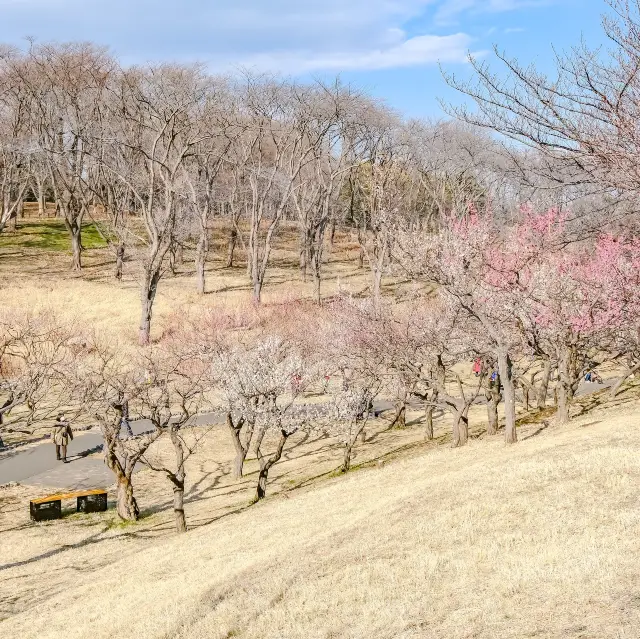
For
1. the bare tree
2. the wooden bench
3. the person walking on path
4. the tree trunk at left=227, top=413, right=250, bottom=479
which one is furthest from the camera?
the bare tree

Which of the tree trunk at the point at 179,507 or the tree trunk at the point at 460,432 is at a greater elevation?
the tree trunk at the point at 460,432

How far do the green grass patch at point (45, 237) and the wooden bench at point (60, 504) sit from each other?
116 feet

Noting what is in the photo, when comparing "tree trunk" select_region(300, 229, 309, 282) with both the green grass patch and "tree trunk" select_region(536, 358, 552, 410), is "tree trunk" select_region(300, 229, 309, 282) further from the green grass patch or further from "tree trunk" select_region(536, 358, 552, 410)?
"tree trunk" select_region(536, 358, 552, 410)

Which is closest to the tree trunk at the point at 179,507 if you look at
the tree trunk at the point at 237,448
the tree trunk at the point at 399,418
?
the tree trunk at the point at 237,448

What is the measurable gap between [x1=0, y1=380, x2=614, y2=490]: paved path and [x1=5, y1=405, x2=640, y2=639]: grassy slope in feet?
19.1

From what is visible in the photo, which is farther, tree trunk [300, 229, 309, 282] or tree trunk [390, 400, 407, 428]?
tree trunk [300, 229, 309, 282]

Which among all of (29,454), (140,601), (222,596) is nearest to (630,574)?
(222,596)

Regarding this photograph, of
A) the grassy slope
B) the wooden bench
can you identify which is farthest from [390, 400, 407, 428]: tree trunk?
the wooden bench

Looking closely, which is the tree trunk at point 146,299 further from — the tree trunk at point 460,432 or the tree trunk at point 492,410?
the tree trunk at point 460,432

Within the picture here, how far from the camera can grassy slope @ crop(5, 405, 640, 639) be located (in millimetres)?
7004

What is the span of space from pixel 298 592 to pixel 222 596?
133 cm

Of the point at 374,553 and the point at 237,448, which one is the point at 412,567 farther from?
the point at 237,448

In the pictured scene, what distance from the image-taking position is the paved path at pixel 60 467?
2052 cm

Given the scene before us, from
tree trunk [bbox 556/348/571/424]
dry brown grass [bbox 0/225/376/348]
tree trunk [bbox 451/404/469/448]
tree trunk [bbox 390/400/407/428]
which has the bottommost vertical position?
tree trunk [bbox 390/400/407/428]
